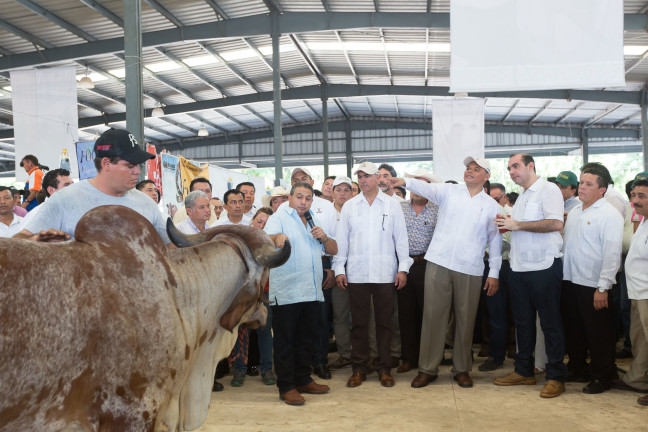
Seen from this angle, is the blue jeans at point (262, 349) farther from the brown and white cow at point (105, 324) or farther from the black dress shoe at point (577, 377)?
the brown and white cow at point (105, 324)

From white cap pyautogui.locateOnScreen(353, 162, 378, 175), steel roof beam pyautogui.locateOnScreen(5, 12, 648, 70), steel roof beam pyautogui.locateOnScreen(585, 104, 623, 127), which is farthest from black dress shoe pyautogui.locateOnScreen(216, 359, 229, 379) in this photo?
steel roof beam pyautogui.locateOnScreen(585, 104, 623, 127)

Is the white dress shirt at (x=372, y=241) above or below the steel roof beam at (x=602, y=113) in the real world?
below

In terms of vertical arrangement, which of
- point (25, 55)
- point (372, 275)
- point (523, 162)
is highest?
point (25, 55)

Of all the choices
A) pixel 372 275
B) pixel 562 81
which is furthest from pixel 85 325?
pixel 562 81

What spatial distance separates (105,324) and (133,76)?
5.86 metres

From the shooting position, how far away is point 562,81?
7020mm

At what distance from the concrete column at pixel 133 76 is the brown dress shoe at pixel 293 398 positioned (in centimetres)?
343

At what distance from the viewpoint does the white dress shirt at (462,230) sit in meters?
5.15

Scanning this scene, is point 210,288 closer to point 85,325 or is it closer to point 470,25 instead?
point 85,325

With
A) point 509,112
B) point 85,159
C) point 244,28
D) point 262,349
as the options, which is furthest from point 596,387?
point 509,112

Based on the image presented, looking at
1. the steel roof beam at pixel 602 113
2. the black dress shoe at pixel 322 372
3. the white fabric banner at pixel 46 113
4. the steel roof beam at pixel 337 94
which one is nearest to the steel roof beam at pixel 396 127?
the steel roof beam at pixel 602 113

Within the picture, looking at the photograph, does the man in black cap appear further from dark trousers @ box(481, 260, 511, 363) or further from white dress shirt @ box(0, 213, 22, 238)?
dark trousers @ box(481, 260, 511, 363)

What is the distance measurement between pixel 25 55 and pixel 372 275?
12.0 metres

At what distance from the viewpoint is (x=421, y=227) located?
18.7 feet
